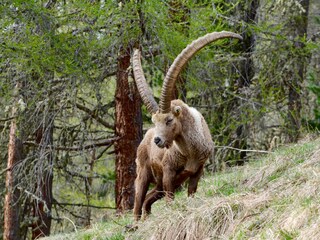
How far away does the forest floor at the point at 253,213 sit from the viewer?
664cm

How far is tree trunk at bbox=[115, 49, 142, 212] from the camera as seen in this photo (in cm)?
1288

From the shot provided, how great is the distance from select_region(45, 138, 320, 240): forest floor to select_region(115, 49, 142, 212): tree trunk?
2.94 meters

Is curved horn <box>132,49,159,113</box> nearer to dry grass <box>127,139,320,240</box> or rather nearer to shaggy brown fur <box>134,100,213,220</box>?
shaggy brown fur <box>134,100,213,220</box>

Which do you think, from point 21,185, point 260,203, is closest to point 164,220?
point 260,203

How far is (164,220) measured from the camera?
8227mm

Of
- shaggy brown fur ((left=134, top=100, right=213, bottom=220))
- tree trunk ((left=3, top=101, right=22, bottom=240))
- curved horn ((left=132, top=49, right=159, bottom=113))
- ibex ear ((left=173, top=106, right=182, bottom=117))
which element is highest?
curved horn ((left=132, top=49, right=159, bottom=113))

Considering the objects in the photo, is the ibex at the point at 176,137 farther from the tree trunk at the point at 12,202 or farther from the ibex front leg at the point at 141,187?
the tree trunk at the point at 12,202

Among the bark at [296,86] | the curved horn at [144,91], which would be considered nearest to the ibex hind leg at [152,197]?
the curved horn at [144,91]

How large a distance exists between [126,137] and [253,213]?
5.76 m

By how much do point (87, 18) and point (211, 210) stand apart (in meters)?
4.64

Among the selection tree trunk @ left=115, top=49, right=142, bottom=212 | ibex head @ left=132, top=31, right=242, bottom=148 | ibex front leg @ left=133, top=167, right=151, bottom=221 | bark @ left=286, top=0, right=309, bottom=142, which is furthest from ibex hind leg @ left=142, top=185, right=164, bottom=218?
bark @ left=286, top=0, right=309, bottom=142

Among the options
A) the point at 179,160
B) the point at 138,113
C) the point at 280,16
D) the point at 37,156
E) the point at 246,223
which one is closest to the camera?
the point at 246,223

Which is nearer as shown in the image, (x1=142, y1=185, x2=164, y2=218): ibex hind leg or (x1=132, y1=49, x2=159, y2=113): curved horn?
(x1=132, y1=49, x2=159, y2=113): curved horn

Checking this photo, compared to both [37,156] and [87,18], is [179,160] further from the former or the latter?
[37,156]
